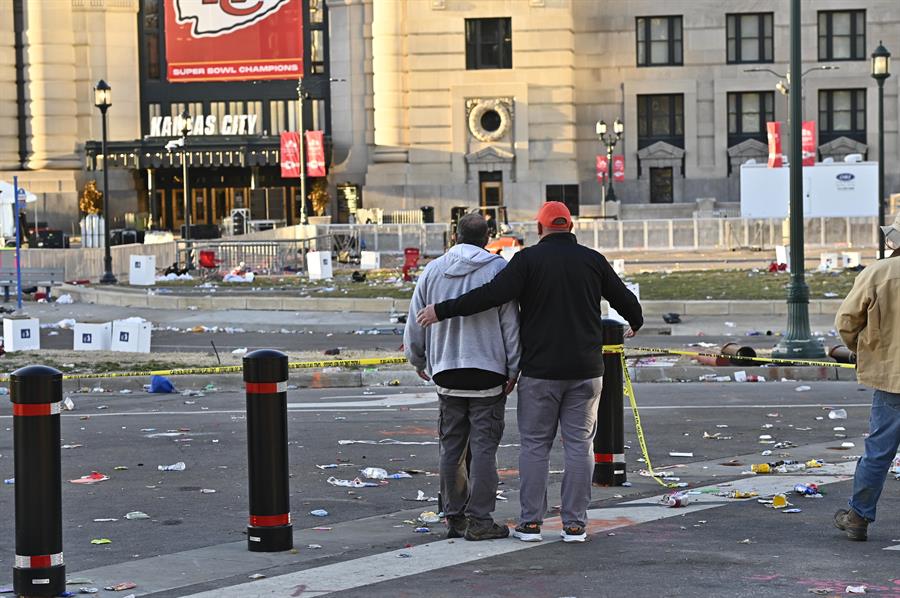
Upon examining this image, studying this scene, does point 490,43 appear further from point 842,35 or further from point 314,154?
point 842,35

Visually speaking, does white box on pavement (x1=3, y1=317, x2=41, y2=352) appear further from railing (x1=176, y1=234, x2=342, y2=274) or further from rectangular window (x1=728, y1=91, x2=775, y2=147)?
rectangular window (x1=728, y1=91, x2=775, y2=147)

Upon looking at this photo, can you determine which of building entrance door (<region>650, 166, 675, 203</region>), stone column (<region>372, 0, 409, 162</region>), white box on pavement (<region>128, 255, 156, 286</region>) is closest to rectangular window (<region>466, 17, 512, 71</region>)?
stone column (<region>372, 0, 409, 162</region>)

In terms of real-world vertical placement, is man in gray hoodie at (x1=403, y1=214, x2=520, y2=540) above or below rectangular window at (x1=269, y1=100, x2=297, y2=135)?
below

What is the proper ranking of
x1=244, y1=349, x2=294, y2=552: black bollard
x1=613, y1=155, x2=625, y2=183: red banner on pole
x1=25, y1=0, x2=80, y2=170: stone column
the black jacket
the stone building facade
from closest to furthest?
x1=244, y1=349, x2=294, y2=552: black bollard
the black jacket
x1=613, y1=155, x2=625, y2=183: red banner on pole
the stone building facade
x1=25, y1=0, x2=80, y2=170: stone column

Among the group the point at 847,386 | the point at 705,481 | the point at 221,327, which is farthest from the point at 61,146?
the point at 705,481

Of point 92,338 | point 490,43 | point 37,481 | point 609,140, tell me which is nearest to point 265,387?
point 37,481

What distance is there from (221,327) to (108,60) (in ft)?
157

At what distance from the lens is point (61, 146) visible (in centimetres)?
7388

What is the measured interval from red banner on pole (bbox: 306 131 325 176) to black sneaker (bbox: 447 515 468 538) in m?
61.0

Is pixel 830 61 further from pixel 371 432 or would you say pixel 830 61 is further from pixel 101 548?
pixel 101 548

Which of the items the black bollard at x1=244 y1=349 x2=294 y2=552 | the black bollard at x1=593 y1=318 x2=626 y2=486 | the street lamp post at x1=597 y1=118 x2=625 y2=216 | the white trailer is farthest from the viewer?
the street lamp post at x1=597 y1=118 x2=625 y2=216

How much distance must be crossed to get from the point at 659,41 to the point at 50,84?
2724cm

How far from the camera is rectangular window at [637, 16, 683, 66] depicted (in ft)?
239

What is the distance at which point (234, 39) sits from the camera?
239 ft
